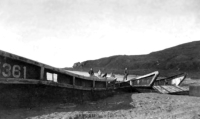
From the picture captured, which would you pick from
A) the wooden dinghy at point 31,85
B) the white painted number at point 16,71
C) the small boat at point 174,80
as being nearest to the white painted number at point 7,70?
the wooden dinghy at point 31,85

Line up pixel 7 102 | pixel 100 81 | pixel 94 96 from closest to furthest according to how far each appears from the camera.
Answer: pixel 7 102, pixel 94 96, pixel 100 81

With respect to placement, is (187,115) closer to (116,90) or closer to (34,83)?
(34,83)

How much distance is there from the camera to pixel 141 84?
1327 cm

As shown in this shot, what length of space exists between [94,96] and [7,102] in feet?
14.0

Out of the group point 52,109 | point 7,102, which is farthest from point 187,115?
point 7,102

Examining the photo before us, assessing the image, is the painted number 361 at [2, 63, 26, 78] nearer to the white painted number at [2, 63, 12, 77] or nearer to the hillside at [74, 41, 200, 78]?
the white painted number at [2, 63, 12, 77]

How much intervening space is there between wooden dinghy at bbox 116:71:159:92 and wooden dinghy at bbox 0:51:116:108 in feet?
16.8

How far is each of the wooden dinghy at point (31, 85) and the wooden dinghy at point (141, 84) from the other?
513 cm

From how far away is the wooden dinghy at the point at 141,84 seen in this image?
12275 mm

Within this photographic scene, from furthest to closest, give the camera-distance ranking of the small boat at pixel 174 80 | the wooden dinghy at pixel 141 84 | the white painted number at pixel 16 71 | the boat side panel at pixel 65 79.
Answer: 1. the small boat at pixel 174 80
2. the wooden dinghy at pixel 141 84
3. the boat side panel at pixel 65 79
4. the white painted number at pixel 16 71

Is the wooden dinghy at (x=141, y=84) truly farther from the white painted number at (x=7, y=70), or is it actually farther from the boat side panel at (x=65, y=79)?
the white painted number at (x=7, y=70)

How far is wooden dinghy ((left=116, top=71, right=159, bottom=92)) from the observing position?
12.3 meters

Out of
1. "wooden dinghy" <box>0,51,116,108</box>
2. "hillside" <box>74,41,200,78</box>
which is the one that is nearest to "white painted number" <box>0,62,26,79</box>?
"wooden dinghy" <box>0,51,116,108</box>

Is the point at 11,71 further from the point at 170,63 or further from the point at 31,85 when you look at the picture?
the point at 170,63
